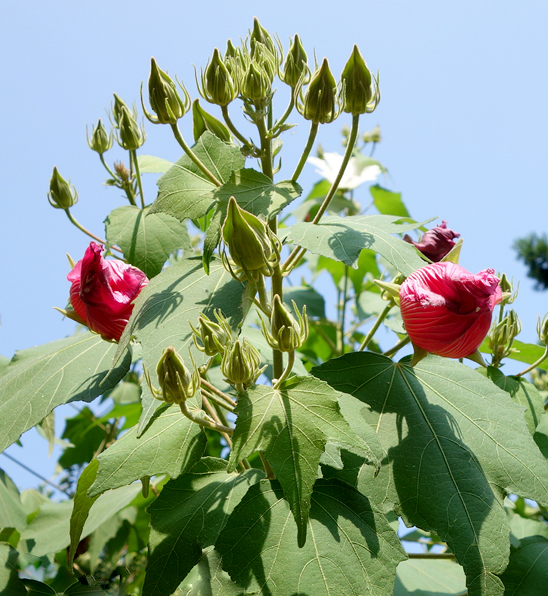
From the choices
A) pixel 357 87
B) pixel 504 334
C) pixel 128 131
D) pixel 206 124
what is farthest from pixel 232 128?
pixel 504 334

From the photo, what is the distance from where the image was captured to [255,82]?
0.92 meters

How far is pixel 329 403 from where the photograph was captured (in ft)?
2.31

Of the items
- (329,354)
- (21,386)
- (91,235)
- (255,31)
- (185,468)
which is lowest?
(329,354)

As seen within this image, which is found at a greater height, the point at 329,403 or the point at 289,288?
the point at 329,403

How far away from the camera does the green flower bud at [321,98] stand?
0.88m

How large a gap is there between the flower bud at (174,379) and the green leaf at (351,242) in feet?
0.80

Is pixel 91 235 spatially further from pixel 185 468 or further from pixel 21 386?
pixel 185 468

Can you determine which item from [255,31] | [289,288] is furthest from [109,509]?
[255,31]

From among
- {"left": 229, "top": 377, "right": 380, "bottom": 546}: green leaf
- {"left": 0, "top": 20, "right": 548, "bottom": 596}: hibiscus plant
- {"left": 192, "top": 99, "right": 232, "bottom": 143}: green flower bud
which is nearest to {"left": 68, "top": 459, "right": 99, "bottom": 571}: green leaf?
{"left": 0, "top": 20, "right": 548, "bottom": 596}: hibiscus plant

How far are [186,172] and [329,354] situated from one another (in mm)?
1211

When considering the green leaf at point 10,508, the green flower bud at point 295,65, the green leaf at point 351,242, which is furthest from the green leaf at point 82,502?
the green leaf at point 10,508

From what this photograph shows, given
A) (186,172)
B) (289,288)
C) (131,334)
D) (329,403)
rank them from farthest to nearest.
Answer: (289,288), (186,172), (131,334), (329,403)

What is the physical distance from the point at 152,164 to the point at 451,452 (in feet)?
3.18

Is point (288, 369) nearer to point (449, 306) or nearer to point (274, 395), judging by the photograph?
point (274, 395)
